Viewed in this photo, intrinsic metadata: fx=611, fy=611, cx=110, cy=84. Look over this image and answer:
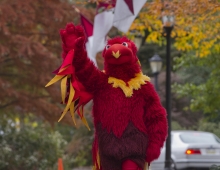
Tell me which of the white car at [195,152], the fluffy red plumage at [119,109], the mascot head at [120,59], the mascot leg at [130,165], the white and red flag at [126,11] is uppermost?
the white and red flag at [126,11]

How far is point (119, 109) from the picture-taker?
18.9ft

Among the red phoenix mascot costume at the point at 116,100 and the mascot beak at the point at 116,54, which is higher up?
the mascot beak at the point at 116,54

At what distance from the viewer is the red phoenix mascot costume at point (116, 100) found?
5.73 metres

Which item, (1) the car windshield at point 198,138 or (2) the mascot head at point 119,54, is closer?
(2) the mascot head at point 119,54

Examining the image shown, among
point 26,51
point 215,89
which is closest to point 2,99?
point 26,51

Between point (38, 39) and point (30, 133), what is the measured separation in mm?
3610

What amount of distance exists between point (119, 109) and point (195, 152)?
9024mm

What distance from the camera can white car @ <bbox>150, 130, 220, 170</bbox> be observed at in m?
14.3

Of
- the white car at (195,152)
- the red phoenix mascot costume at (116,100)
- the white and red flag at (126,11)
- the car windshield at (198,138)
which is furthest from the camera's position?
the car windshield at (198,138)

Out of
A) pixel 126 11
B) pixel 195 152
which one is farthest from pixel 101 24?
pixel 195 152

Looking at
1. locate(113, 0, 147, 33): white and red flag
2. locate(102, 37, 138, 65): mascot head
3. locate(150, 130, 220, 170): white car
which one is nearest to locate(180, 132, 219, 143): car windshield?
locate(150, 130, 220, 170): white car

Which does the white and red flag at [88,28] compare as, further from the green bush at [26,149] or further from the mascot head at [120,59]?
the mascot head at [120,59]

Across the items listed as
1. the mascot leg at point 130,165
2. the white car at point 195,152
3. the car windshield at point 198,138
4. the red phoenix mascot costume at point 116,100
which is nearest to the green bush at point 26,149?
the white car at point 195,152

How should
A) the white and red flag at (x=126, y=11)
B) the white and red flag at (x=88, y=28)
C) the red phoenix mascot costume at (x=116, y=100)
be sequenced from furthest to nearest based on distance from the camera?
the white and red flag at (x=88, y=28) < the white and red flag at (x=126, y=11) < the red phoenix mascot costume at (x=116, y=100)
